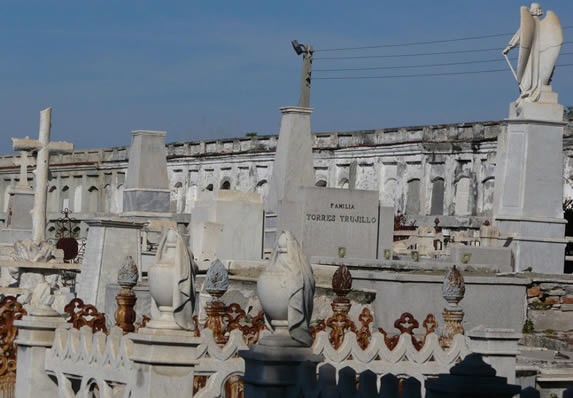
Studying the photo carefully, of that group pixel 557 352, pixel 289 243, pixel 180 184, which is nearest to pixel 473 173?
pixel 180 184

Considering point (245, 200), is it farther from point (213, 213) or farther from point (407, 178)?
point (407, 178)

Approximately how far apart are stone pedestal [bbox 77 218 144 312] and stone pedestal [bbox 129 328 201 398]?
26.6 ft

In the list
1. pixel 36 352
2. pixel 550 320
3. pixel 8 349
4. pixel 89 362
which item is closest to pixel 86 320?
pixel 36 352

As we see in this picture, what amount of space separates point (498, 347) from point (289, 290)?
3.27 m

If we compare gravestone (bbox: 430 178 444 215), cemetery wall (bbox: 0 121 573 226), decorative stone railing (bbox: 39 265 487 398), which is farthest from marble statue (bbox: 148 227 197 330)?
gravestone (bbox: 430 178 444 215)

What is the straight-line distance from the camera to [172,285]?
10531 millimetres

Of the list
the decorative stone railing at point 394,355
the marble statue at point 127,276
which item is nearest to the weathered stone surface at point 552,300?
the decorative stone railing at point 394,355

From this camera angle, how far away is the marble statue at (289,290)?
9.49 m

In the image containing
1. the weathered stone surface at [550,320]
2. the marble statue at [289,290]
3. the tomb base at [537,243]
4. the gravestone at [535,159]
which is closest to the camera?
the marble statue at [289,290]

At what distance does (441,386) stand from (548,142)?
15.3 metres

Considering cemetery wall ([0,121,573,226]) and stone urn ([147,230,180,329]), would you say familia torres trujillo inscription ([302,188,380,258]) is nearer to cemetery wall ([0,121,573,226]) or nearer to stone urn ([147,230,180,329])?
stone urn ([147,230,180,329])

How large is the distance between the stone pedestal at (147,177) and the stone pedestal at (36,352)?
1512 cm

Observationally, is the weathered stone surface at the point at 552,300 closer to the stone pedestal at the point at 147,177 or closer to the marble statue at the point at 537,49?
the marble statue at the point at 537,49

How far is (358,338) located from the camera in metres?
12.7
